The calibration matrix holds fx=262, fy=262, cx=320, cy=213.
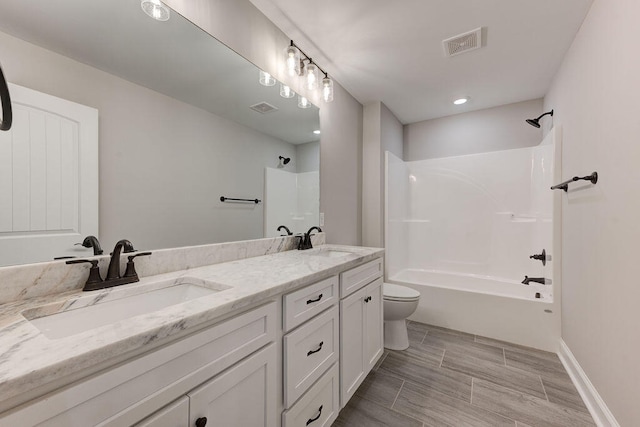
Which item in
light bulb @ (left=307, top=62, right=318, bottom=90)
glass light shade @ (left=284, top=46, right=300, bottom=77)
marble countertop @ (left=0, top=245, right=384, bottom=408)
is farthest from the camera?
light bulb @ (left=307, top=62, right=318, bottom=90)

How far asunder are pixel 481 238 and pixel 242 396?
10.5 ft

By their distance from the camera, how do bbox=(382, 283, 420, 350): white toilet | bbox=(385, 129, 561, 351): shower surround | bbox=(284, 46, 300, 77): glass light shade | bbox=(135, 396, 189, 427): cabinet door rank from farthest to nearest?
1. bbox=(385, 129, 561, 351): shower surround
2. bbox=(382, 283, 420, 350): white toilet
3. bbox=(284, 46, 300, 77): glass light shade
4. bbox=(135, 396, 189, 427): cabinet door

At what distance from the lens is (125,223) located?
107 cm

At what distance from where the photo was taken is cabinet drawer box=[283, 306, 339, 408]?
1.05 meters

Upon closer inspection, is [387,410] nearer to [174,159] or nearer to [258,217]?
[258,217]

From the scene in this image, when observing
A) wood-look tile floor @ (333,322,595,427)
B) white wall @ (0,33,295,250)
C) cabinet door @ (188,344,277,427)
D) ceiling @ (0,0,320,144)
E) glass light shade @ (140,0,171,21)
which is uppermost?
glass light shade @ (140,0,171,21)

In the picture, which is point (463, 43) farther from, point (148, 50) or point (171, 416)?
point (171, 416)

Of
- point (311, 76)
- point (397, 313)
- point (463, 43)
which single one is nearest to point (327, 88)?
point (311, 76)

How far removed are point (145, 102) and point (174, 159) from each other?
26 cm

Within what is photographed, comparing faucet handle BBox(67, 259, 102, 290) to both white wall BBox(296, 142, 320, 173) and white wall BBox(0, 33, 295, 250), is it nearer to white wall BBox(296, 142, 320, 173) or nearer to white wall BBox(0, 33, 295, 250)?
white wall BBox(0, 33, 295, 250)

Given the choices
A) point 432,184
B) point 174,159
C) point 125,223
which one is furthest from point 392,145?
point 125,223

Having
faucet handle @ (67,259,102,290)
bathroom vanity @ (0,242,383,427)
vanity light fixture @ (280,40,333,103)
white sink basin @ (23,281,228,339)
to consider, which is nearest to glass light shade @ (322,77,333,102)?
vanity light fixture @ (280,40,333,103)

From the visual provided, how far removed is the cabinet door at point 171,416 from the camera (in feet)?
1.99

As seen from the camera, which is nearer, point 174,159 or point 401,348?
point 174,159
